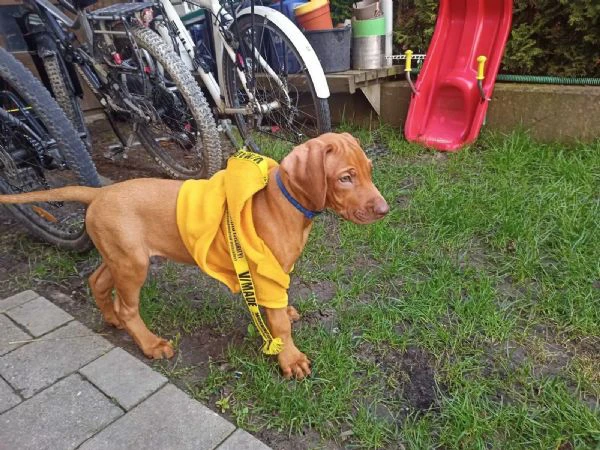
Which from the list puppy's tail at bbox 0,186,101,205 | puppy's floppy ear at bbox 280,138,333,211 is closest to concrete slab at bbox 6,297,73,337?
puppy's tail at bbox 0,186,101,205

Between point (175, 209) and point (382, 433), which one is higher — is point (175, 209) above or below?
above

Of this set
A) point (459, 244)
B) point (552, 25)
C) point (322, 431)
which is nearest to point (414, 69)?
point (552, 25)

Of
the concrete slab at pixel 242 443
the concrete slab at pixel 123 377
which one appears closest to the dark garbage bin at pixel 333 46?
the concrete slab at pixel 123 377

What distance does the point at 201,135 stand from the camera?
3.15m

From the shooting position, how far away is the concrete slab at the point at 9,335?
215 cm

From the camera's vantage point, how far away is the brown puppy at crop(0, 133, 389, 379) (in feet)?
5.31

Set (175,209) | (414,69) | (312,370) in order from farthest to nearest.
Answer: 1. (414,69)
2. (312,370)
3. (175,209)

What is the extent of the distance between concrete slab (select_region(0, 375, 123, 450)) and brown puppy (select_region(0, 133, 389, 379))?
1.05ft

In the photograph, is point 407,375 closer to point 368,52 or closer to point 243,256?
point 243,256

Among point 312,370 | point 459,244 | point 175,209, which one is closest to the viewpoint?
point 175,209

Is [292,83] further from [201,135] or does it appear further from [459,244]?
[459,244]

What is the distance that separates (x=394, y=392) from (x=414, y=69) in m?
3.61

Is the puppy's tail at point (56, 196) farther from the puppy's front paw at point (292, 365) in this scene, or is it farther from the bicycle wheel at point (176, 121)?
the bicycle wheel at point (176, 121)

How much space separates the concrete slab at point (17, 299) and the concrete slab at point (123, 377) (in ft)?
2.49
